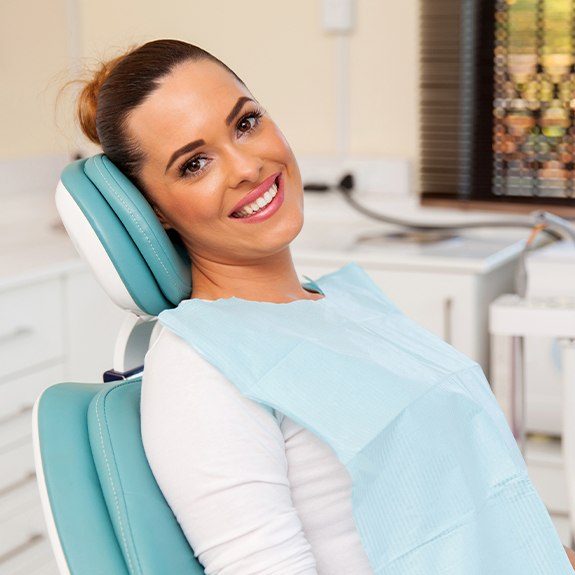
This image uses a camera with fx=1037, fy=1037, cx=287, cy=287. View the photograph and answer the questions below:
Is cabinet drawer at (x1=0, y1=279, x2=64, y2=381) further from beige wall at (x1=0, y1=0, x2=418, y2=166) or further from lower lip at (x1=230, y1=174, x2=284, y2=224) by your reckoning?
lower lip at (x1=230, y1=174, x2=284, y2=224)

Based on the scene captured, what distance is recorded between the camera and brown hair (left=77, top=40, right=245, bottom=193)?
1.13 meters

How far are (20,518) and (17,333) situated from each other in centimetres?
44

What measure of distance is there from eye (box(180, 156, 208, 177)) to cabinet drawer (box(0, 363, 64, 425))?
1.47 meters

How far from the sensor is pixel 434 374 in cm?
116

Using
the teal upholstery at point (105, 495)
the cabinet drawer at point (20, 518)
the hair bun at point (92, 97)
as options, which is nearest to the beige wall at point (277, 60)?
the cabinet drawer at point (20, 518)

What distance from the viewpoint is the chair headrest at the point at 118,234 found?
1126 mm

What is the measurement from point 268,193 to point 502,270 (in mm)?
1569

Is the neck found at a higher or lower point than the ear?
lower

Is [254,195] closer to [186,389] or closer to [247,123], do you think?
[247,123]

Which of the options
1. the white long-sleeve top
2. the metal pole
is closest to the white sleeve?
the white long-sleeve top

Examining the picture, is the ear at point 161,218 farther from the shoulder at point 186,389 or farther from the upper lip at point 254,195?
the shoulder at point 186,389

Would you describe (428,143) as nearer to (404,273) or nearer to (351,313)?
(404,273)

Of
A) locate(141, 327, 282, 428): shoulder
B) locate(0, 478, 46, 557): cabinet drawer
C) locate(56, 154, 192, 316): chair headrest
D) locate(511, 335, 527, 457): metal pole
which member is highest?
locate(56, 154, 192, 316): chair headrest

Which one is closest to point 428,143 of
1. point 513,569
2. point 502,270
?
point 502,270
